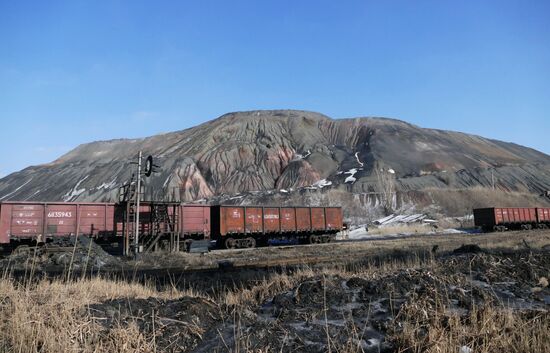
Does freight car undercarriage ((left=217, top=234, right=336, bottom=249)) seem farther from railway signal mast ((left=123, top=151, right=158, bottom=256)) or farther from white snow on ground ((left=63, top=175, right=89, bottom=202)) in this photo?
white snow on ground ((left=63, top=175, right=89, bottom=202))

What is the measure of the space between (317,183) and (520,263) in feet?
246

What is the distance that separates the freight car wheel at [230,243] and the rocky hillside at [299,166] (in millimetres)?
39121

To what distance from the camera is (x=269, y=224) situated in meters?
31.4

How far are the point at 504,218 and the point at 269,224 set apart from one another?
28.9 meters

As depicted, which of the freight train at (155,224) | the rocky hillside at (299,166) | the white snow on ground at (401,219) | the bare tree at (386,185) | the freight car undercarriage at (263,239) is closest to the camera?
the freight train at (155,224)

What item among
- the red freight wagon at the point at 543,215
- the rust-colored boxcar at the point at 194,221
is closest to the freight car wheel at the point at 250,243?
the rust-colored boxcar at the point at 194,221

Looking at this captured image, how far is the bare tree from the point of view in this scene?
66.6m

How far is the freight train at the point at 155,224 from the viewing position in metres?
23.2

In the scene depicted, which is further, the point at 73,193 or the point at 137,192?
the point at 73,193

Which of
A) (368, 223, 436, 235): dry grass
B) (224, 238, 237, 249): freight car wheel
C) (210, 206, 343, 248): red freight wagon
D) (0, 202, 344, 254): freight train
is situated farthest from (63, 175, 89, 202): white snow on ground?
(224, 238, 237, 249): freight car wheel

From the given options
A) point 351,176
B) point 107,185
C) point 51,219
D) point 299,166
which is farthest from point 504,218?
point 107,185

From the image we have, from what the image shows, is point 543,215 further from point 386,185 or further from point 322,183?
point 322,183

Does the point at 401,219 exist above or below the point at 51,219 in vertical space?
below

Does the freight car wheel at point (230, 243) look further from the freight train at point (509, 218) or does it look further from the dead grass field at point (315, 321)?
the freight train at point (509, 218)
